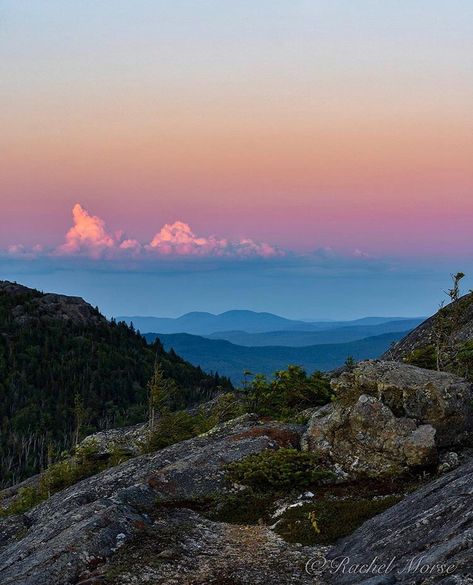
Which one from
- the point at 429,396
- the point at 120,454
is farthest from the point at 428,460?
the point at 120,454

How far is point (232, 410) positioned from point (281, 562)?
18.6 m

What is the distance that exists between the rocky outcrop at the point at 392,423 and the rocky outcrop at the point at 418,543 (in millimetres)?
4702

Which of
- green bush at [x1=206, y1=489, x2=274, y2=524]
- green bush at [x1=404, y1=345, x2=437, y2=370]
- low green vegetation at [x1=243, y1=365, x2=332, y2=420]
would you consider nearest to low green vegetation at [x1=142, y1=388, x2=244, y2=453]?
low green vegetation at [x1=243, y1=365, x2=332, y2=420]

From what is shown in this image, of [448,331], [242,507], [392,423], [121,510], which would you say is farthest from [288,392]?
[448,331]

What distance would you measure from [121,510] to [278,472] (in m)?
6.18

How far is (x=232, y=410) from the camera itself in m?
33.5

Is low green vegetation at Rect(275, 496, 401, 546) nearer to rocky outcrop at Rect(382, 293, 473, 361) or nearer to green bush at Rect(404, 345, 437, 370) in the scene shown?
rocky outcrop at Rect(382, 293, 473, 361)

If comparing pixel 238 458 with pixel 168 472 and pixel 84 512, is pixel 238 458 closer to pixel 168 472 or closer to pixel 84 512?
pixel 168 472

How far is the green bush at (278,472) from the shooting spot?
2086cm

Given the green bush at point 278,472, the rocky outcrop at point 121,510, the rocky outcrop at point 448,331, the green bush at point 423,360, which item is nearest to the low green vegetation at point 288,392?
the rocky outcrop at point 121,510

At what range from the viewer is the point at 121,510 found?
1741cm

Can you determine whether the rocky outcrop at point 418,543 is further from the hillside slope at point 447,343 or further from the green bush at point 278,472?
the hillside slope at point 447,343

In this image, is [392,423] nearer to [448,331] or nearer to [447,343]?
[447,343]

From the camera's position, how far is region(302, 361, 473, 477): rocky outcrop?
2133 cm
